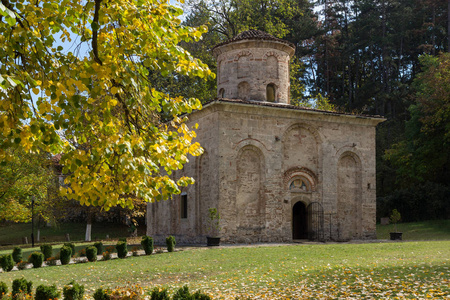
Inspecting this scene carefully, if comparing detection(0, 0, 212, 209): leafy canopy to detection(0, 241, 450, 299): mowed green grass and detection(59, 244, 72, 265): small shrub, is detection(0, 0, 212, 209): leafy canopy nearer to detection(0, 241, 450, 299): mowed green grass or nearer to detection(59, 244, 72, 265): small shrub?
detection(0, 241, 450, 299): mowed green grass

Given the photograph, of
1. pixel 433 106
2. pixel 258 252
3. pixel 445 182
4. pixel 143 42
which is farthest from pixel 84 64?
pixel 445 182

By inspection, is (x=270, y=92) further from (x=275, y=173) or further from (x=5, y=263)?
(x=5, y=263)

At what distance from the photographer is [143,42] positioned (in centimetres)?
725

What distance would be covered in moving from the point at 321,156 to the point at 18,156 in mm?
16959

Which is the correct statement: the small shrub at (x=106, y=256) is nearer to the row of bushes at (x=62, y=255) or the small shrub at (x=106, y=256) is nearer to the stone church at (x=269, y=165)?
the row of bushes at (x=62, y=255)

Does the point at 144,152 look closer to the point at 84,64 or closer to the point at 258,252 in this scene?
the point at 84,64

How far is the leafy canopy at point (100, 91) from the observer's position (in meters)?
6.61

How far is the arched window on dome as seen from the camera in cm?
2666

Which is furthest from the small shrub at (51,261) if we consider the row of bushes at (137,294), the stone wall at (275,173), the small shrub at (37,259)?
the row of bushes at (137,294)

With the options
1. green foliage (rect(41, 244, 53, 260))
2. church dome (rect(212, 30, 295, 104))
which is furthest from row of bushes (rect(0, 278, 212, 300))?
church dome (rect(212, 30, 295, 104))

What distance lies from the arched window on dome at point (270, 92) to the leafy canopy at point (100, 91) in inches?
737

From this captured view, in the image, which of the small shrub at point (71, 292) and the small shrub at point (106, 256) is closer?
the small shrub at point (71, 292)

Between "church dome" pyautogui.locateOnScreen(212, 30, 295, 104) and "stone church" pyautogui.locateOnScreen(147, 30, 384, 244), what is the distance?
5 centimetres

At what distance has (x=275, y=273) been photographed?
12344 mm
